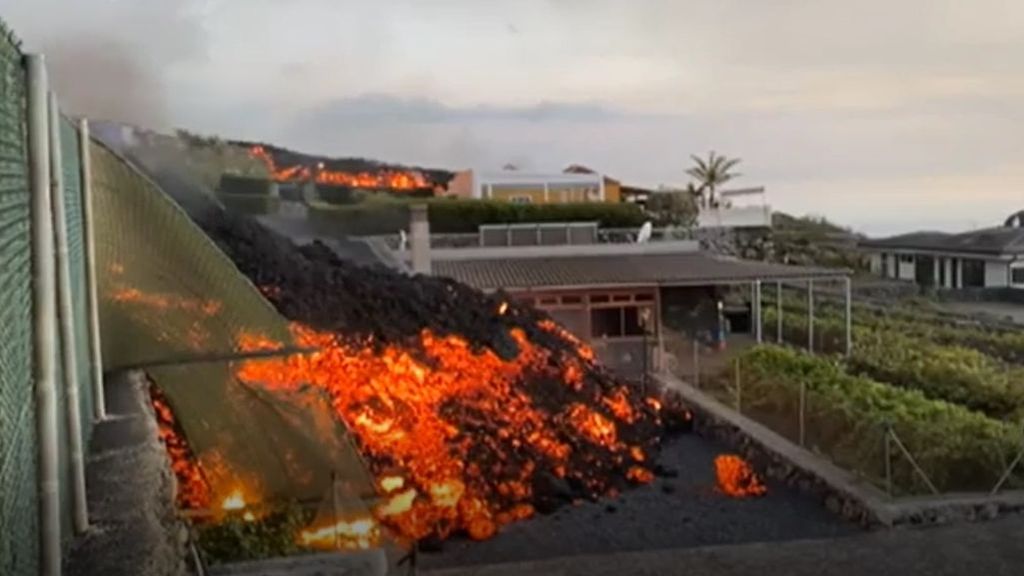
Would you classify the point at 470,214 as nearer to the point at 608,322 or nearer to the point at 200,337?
the point at 608,322

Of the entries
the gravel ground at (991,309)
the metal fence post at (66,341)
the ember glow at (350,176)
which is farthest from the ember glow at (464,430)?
the gravel ground at (991,309)

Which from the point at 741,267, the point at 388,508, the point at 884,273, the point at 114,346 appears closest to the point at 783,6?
the point at 741,267

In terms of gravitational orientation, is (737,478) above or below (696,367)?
below

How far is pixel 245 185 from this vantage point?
985 inches

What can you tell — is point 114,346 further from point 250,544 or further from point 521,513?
point 521,513

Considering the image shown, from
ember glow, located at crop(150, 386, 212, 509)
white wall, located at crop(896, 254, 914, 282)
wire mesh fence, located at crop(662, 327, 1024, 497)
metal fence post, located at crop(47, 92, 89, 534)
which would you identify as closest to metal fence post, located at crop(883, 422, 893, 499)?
wire mesh fence, located at crop(662, 327, 1024, 497)

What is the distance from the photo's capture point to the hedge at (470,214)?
2878 cm

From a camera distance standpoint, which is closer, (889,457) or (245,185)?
(889,457)

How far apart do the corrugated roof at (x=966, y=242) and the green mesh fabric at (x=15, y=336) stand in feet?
120

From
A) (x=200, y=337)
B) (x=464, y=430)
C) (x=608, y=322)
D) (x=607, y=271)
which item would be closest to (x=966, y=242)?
(x=608, y=322)

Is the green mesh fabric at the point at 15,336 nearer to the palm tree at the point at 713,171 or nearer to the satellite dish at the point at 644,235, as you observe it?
the satellite dish at the point at 644,235

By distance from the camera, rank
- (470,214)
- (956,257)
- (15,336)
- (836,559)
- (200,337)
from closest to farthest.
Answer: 1. (15,336)
2. (200,337)
3. (836,559)
4. (470,214)
5. (956,257)

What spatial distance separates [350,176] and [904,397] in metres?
24.9

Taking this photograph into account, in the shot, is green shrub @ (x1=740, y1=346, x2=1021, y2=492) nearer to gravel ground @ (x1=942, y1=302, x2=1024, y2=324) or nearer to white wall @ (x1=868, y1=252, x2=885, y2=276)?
gravel ground @ (x1=942, y1=302, x2=1024, y2=324)
